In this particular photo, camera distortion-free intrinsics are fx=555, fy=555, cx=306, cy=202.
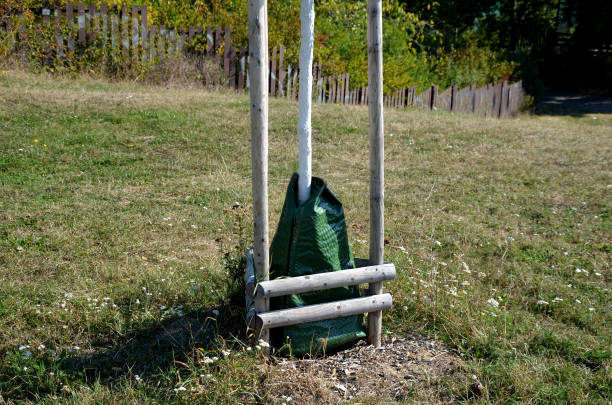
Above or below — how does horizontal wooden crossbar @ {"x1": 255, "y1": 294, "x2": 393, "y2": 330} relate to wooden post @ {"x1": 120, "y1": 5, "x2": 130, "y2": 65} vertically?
below

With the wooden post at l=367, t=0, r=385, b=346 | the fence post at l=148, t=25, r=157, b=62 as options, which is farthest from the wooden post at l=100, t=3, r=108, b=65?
the wooden post at l=367, t=0, r=385, b=346

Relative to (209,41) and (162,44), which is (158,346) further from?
(209,41)

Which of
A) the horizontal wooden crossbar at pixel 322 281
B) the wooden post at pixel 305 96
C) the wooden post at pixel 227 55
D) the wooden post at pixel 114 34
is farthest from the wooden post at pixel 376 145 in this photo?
the wooden post at pixel 114 34

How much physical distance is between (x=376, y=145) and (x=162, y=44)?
9.41m

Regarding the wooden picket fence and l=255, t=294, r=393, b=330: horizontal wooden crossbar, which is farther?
the wooden picket fence

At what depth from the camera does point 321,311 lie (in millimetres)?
3229

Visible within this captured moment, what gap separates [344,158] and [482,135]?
3033 millimetres

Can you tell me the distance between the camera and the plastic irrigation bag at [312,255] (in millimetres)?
3273

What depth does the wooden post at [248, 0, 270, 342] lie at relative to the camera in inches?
115

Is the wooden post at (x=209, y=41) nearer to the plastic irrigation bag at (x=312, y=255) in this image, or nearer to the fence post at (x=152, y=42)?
the fence post at (x=152, y=42)

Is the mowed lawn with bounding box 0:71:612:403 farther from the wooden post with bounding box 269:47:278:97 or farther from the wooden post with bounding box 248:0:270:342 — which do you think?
the wooden post with bounding box 269:47:278:97

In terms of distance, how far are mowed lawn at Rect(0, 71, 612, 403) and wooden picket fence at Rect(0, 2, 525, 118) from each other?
1596mm

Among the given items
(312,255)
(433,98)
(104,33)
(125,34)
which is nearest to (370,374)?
(312,255)

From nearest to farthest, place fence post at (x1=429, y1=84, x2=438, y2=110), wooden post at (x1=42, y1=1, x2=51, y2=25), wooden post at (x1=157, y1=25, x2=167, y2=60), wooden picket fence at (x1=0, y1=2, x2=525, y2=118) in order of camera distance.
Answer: wooden post at (x1=42, y1=1, x2=51, y2=25) → wooden picket fence at (x1=0, y1=2, x2=525, y2=118) → wooden post at (x1=157, y1=25, x2=167, y2=60) → fence post at (x1=429, y1=84, x2=438, y2=110)
